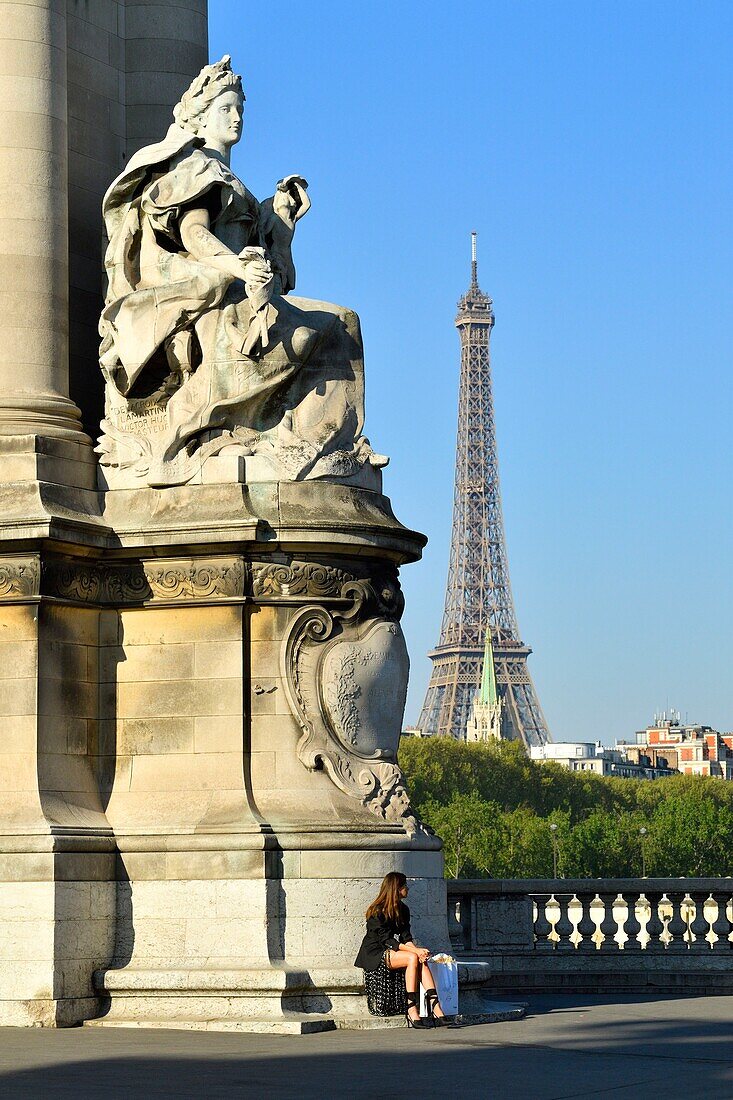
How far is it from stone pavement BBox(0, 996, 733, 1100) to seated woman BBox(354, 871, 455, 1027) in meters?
0.42

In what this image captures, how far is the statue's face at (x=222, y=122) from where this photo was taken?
21.3m

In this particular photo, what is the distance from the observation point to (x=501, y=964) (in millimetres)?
24859

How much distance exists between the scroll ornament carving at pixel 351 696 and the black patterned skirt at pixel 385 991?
1663mm

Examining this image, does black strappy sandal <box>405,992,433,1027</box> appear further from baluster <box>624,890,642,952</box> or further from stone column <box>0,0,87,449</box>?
baluster <box>624,890,642,952</box>

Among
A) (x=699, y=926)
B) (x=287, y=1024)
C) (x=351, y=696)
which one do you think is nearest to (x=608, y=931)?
(x=699, y=926)

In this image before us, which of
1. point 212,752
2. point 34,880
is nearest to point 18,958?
point 34,880

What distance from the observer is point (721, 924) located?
25.0 meters

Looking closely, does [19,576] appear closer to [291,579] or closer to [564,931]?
[291,579]

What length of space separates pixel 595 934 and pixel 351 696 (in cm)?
653

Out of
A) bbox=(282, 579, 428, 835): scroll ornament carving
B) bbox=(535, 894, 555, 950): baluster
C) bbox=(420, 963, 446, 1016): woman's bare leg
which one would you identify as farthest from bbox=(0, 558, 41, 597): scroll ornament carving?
bbox=(535, 894, 555, 950): baluster

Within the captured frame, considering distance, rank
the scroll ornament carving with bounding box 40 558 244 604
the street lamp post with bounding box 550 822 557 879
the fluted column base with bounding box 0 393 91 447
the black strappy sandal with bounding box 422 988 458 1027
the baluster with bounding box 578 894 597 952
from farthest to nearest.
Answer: the street lamp post with bounding box 550 822 557 879 < the baluster with bounding box 578 894 597 952 < the fluted column base with bounding box 0 393 91 447 < the scroll ornament carving with bounding box 40 558 244 604 < the black strappy sandal with bounding box 422 988 458 1027

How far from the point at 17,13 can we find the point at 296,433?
484 cm

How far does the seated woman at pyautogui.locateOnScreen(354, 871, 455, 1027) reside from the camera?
1831 cm

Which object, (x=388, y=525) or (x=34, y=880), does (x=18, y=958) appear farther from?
(x=388, y=525)
